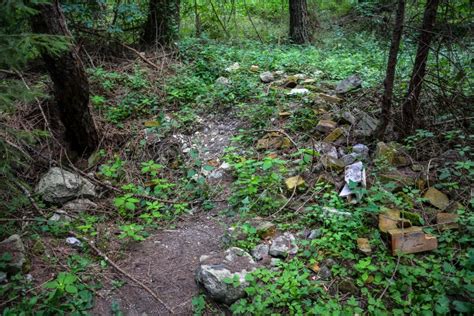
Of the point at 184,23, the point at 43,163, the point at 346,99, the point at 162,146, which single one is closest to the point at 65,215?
the point at 43,163

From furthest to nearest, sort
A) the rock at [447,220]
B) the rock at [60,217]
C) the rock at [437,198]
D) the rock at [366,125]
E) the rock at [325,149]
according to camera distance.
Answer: the rock at [366,125], the rock at [325,149], the rock at [60,217], the rock at [437,198], the rock at [447,220]

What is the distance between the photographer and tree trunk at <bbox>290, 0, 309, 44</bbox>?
8469 millimetres

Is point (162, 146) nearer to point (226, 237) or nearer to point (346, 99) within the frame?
point (226, 237)

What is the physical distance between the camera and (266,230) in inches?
136

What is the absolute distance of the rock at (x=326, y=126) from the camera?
4523mm

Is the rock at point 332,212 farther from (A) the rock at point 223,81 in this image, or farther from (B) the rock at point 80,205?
(A) the rock at point 223,81

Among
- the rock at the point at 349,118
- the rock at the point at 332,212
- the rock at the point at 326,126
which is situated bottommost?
the rock at the point at 332,212

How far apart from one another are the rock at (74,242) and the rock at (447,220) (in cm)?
314

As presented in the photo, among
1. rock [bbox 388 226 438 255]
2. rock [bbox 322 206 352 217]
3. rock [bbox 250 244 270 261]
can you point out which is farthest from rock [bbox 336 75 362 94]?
rock [bbox 250 244 270 261]

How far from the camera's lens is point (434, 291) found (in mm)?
2766

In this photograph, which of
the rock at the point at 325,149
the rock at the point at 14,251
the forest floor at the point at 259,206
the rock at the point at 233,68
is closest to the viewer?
the forest floor at the point at 259,206

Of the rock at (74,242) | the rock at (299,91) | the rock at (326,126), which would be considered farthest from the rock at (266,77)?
the rock at (74,242)

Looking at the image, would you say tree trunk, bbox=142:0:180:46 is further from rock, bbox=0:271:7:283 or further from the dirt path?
rock, bbox=0:271:7:283

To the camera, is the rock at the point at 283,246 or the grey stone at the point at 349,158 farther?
the grey stone at the point at 349,158
